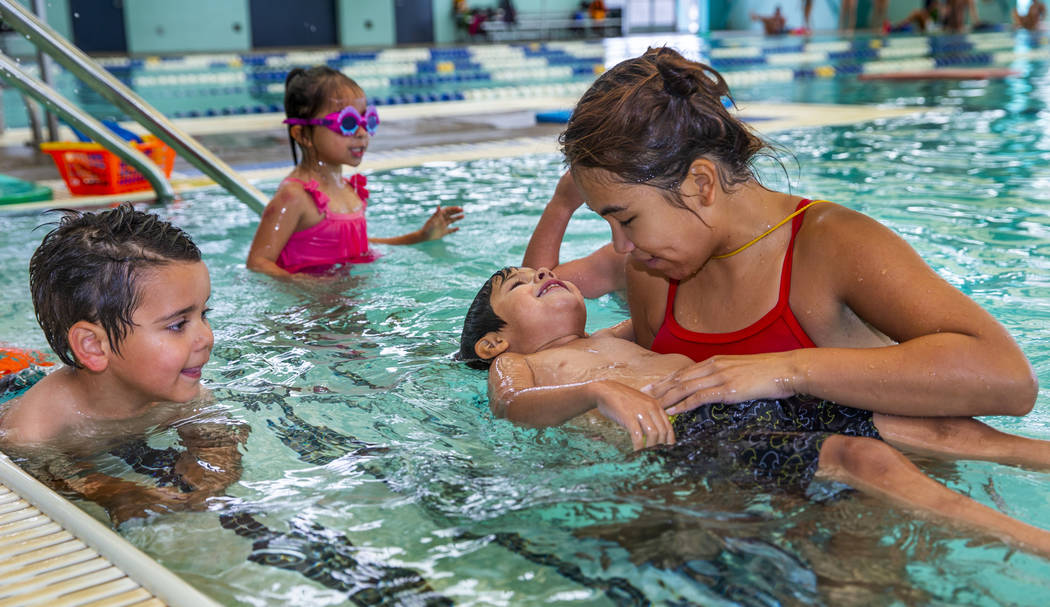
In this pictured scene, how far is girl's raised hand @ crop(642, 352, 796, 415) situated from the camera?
2.27 meters

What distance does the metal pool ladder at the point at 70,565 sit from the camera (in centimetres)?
180

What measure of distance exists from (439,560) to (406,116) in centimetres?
1110

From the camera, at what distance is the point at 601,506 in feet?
7.29

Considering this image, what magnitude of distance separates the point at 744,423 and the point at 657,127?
74 centimetres

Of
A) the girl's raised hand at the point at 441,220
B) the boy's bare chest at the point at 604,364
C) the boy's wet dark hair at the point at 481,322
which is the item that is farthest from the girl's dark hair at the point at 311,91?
the boy's bare chest at the point at 604,364

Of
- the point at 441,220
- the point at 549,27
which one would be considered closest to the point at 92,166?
the point at 441,220

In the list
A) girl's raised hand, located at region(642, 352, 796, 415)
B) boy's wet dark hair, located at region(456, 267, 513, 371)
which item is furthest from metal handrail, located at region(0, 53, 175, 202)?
girl's raised hand, located at region(642, 352, 796, 415)

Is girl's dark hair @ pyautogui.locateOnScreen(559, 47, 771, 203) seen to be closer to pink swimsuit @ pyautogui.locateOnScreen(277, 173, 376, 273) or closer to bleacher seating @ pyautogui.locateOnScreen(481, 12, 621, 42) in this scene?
pink swimsuit @ pyautogui.locateOnScreen(277, 173, 376, 273)

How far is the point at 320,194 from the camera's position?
4.82 meters

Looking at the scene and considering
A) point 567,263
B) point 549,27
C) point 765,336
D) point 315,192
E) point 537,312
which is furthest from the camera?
point 549,27

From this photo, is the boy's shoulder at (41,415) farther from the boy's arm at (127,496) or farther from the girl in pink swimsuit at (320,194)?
the girl in pink swimsuit at (320,194)

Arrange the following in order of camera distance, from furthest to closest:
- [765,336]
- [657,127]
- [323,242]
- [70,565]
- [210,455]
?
[323,242], [210,455], [765,336], [657,127], [70,565]

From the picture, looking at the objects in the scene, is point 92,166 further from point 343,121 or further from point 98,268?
point 98,268

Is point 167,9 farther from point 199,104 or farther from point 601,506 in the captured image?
point 601,506
